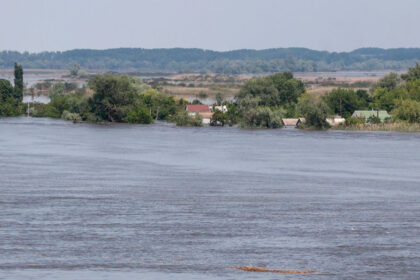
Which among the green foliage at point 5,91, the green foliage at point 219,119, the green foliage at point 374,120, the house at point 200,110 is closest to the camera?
the green foliage at point 374,120

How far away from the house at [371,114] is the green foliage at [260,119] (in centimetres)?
1135

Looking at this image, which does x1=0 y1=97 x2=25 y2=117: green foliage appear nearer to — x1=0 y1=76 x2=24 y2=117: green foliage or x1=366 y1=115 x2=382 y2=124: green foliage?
x1=0 y1=76 x2=24 y2=117: green foliage

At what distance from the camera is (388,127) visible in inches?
3425

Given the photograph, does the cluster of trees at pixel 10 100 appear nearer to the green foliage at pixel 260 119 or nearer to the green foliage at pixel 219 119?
the green foliage at pixel 219 119

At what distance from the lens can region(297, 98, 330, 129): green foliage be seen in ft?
283

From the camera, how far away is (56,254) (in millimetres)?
22750

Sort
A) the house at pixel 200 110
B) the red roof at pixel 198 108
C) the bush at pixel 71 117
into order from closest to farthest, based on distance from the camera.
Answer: the bush at pixel 71 117 → the house at pixel 200 110 → the red roof at pixel 198 108

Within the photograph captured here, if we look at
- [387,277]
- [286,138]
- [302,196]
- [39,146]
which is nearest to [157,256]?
[387,277]

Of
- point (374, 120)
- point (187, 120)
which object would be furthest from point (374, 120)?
point (187, 120)

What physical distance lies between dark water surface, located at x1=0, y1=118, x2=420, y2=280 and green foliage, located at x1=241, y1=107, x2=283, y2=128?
1178 inches

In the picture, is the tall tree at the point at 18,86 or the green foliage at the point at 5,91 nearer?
the green foliage at the point at 5,91

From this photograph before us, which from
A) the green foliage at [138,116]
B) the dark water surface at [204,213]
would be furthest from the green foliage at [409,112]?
the dark water surface at [204,213]

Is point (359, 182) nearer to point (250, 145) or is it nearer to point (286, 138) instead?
point (250, 145)

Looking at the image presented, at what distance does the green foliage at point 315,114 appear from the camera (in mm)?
86250
